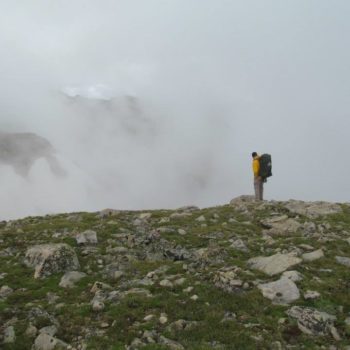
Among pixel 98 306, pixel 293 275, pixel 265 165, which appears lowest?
pixel 98 306

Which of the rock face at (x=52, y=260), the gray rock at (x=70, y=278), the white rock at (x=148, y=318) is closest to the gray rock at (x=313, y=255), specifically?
the white rock at (x=148, y=318)

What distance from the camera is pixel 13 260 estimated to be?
20859mm

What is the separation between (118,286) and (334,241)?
10913 millimetres

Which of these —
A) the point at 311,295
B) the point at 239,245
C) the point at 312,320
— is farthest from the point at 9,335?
the point at 239,245

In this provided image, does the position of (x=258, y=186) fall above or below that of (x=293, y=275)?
above

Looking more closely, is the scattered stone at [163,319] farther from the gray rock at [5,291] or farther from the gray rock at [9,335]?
the gray rock at [5,291]

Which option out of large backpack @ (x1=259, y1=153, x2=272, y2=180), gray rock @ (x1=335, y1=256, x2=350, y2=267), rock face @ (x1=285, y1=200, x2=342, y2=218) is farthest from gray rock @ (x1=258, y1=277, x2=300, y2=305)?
large backpack @ (x1=259, y1=153, x2=272, y2=180)

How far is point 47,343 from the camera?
13.2 metres

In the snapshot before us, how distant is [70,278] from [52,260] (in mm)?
1652

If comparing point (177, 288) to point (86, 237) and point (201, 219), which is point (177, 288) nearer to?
point (86, 237)

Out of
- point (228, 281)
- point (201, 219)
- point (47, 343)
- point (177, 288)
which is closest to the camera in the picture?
point (47, 343)

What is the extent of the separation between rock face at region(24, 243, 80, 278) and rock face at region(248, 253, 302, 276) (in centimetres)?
710

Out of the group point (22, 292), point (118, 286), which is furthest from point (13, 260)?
point (118, 286)

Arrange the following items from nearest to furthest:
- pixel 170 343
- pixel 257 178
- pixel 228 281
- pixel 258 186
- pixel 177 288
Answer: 1. pixel 170 343
2. pixel 177 288
3. pixel 228 281
4. pixel 257 178
5. pixel 258 186
